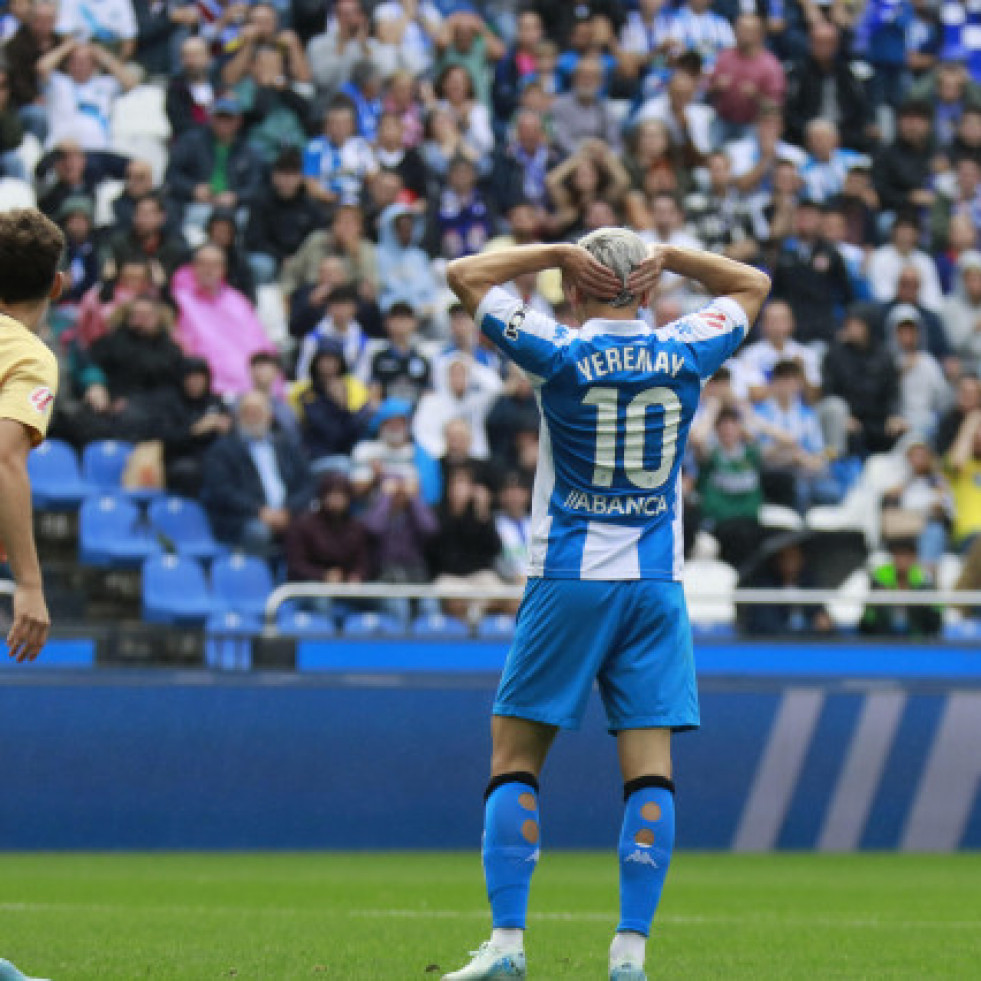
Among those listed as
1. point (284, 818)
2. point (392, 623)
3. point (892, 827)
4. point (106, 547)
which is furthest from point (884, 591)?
point (106, 547)

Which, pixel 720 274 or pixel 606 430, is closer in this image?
pixel 606 430

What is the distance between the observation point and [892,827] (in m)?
13.7

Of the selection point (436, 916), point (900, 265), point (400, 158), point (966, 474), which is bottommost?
point (436, 916)

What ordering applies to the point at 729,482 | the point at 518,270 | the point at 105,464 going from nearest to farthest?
the point at 518,270 < the point at 105,464 < the point at 729,482

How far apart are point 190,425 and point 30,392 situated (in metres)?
9.50

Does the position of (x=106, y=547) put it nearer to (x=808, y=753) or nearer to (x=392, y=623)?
(x=392, y=623)

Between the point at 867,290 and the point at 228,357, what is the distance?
5.83 metres

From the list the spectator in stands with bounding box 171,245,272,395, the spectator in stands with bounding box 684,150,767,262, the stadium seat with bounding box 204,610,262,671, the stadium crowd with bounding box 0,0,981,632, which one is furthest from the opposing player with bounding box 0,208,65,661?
the spectator in stands with bounding box 684,150,767,262

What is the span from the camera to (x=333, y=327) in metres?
→ 16.5

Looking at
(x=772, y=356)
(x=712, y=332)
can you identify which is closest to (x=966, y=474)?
(x=772, y=356)

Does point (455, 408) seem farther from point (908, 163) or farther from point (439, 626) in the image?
point (908, 163)

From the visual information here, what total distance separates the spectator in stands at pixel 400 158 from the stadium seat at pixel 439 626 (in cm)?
551

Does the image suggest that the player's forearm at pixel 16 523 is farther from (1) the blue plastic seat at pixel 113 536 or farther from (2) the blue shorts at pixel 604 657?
(1) the blue plastic seat at pixel 113 536

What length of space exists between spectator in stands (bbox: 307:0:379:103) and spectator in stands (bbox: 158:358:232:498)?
4396 mm
